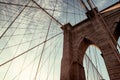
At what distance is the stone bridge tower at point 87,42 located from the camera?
16.7 feet

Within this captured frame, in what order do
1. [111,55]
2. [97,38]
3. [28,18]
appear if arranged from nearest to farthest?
[111,55]
[97,38]
[28,18]

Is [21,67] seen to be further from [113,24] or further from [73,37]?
[113,24]

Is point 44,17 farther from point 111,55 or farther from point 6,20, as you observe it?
point 111,55

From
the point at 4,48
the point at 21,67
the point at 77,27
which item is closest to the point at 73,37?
the point at 77,27

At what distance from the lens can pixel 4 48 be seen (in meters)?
5.37

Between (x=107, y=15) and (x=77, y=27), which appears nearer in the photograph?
(x=107, y=15)

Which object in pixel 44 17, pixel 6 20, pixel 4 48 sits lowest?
pixel 4 48

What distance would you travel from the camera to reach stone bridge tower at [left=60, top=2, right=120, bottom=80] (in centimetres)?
509

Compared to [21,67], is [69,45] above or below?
above

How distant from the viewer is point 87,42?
6.94 m

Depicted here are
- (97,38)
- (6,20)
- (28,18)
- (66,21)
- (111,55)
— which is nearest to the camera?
(111,55)

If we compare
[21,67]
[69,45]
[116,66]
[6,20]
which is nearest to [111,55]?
[116,66]

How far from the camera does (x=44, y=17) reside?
764 centimetres

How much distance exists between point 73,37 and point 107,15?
85.8 inches
